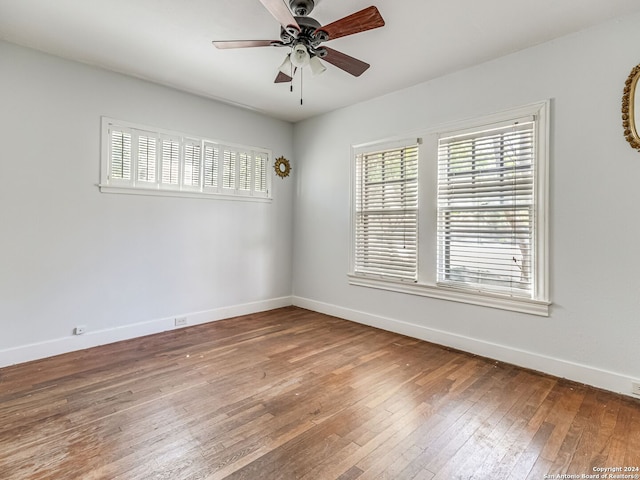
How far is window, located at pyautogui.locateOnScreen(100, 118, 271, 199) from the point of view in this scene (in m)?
3.48

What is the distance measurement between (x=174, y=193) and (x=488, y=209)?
11.4 feet

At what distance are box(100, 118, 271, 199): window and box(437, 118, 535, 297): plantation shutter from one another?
259 centimetres

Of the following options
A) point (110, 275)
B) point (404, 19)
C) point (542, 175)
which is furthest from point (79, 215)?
point (542, 175)

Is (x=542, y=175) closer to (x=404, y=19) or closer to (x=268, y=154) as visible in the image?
(x=404, y=19)

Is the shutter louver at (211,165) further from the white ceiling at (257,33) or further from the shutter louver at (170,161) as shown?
the white ceiling at (257,33)

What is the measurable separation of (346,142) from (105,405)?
3779 mm

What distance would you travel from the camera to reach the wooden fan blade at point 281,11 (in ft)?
6.04

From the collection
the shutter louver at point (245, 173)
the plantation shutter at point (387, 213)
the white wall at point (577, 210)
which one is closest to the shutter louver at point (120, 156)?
the shutter louver at point (245, 173)

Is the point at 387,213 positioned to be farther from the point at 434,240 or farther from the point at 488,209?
the point at 488,209

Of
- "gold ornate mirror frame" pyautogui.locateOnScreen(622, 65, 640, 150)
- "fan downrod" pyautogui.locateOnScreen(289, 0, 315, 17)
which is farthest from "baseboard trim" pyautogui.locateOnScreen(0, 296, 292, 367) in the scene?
"gold ornate mirror frame" pyautogui.locateOnScreen(622, 65, 640, 150)

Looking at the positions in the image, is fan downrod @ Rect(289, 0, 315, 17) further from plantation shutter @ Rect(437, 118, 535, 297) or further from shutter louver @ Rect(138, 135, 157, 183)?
shutter louver @ Rect(138, 135, 157, 183)

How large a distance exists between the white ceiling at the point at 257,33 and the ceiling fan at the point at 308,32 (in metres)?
0.24

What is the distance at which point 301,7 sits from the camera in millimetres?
2238

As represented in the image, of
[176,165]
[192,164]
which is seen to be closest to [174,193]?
[176,165]
